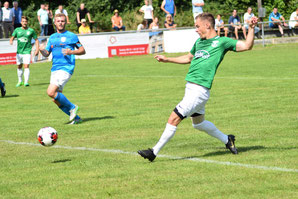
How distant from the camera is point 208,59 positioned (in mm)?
7824

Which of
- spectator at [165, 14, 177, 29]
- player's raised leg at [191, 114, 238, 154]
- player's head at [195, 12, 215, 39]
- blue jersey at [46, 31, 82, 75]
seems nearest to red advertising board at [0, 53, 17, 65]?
spectator at [165, 14, 177, 29]

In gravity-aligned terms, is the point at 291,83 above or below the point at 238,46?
below

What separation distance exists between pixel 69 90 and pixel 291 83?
6.77 m

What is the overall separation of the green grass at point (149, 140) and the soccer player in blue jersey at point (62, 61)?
0.39 metres

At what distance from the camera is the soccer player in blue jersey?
12.0 metres

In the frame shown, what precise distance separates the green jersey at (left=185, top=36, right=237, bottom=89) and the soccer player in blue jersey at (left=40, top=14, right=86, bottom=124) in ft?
15.0

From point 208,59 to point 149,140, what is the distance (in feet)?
7.23

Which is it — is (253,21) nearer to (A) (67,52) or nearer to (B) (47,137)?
(B) (47,137)

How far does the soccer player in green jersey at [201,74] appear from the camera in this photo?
7625 millimetres

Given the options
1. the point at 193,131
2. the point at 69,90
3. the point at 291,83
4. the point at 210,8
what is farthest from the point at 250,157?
the point at 210,8

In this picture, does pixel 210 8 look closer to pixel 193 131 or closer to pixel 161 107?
pixel 161 107

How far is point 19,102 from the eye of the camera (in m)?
16.2

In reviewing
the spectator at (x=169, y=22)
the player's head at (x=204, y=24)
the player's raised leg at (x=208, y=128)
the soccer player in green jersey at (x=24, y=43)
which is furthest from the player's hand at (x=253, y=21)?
the spectator at (x=169, y=22)

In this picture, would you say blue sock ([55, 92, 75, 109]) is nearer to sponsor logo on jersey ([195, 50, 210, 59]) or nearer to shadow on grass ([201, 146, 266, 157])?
shadow on grass ([201, 146, 266, 157])
